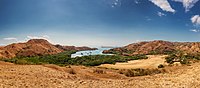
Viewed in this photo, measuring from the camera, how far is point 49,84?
17750 millimetres

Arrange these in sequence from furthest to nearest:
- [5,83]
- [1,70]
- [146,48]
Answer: [146,48], [1,70], [5,83]

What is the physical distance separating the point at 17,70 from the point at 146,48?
15549cm

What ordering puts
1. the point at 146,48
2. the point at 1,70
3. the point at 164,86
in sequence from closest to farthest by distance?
the point at 164,86 < the point at 1,70 < the point at 146,48

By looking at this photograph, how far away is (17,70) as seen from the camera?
21.8 meters

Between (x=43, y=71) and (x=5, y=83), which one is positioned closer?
(x=5, y=83)

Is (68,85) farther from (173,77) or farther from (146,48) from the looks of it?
(146,48)

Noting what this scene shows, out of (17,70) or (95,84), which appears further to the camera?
(17,70)

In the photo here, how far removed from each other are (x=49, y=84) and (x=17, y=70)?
5254 mm

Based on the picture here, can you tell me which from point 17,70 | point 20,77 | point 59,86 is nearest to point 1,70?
point 17,70

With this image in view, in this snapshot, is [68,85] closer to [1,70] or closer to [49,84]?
[49,84]

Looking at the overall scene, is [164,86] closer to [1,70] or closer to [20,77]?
[20,77]

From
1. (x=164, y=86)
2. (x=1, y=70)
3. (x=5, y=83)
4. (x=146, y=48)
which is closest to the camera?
(x=5, y=83)

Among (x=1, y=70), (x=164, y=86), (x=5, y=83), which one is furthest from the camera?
(x=1, y=70)

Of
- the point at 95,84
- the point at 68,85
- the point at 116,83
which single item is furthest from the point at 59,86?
the point at 116,83
